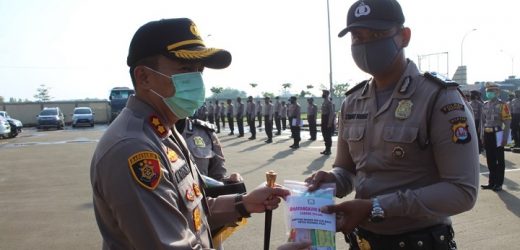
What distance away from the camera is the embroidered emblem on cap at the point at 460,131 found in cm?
189

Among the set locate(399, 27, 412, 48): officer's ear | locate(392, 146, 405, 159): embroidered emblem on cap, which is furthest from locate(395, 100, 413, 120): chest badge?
locate(399, 27, 412, 48): officer's ear

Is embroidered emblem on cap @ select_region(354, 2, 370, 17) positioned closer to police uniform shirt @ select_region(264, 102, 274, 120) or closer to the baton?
the baton

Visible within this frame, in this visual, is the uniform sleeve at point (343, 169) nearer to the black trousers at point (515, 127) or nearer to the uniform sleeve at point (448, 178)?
the uniform sleeve at point (448, 178)

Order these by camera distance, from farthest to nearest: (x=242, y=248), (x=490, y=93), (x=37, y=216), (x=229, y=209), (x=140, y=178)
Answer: (x=490, y=93) < (x=37, y=216) < (x=242, y=248) < (x=229, y=209) < (x=140, y=178)

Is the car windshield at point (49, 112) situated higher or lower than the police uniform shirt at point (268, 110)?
lower

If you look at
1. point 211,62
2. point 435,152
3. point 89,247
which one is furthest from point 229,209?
point 89,247

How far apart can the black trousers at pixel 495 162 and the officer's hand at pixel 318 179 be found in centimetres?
672

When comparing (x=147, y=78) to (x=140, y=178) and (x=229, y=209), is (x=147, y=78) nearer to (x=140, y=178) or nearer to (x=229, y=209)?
(x=140, y=178)

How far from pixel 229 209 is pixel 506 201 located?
247 inches

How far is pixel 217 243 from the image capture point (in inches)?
90.0

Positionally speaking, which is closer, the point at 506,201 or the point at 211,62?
the point at 211,62

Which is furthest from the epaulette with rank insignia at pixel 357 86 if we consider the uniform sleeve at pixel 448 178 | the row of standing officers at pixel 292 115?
the row of standing officers at pixel 292 115

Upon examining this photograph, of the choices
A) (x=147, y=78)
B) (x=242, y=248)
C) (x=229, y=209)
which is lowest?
(x=242, y=248)

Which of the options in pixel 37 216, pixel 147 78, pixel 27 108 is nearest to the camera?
pixel 147 78
